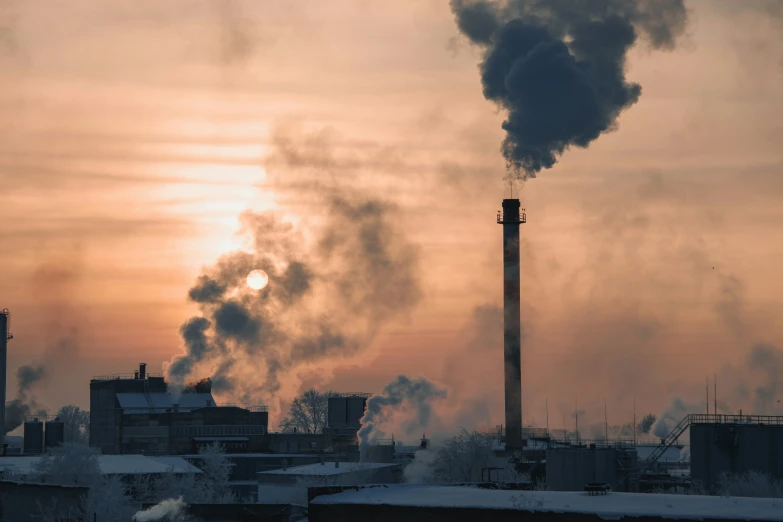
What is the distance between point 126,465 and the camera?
89.3m

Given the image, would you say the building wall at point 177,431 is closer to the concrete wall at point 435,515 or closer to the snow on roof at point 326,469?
the snow on roof at point 326,469

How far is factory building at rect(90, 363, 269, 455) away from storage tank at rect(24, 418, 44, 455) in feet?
17.3

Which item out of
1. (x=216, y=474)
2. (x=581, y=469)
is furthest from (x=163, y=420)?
(x=581, y=469)

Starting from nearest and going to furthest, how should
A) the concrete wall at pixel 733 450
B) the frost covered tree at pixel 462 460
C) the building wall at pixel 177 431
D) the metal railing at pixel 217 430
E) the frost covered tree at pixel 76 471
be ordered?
1. the concrete wall at pixel 733 450
2. the frost covered tree at pixel 76 471
3. the frost covered tree at pixel 462 460
4. the building wall at pixel 177 431
5. the metal railing at pixel 217 430

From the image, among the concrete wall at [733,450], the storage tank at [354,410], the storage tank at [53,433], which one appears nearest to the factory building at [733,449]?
the concrete wall at [733,450]

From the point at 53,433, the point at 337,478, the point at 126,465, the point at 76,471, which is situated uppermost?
the point at 53,433

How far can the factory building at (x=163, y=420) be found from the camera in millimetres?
121750

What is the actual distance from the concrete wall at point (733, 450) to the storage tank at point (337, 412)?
189 feet

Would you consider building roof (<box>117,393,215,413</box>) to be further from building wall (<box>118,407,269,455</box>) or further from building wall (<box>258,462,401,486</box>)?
building wall (<box>258,462,401,486</box>)

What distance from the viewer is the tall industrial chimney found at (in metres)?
99.6

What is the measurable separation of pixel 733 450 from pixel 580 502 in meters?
34.1

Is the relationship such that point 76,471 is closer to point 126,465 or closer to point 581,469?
point 126,465

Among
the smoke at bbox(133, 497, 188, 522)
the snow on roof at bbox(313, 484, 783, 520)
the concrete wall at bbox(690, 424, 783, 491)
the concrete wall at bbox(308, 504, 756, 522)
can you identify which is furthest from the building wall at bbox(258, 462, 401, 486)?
the concrete wall at bbox(308, 504, 756, 522)

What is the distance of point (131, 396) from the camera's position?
127m
